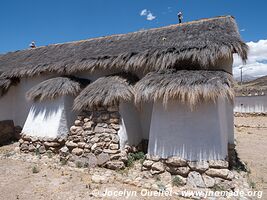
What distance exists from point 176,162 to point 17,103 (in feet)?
23.3

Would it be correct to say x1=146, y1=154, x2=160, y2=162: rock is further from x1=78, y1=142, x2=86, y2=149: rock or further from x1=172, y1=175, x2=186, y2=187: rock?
x1=78, y1=142, x2=86, y2=149: rock

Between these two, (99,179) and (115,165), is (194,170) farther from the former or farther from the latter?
(99,179)

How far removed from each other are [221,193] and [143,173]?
1753 millimetres

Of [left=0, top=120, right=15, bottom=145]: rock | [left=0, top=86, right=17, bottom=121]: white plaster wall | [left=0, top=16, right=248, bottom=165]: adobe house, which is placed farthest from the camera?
[left=0, top=86, right=17, bottom=121]: white plaster wall

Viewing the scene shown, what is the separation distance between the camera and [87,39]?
32.5 ft

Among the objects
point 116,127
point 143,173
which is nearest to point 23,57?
point 116,127

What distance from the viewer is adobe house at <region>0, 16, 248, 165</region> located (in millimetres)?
5023

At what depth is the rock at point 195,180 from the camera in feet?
15.7

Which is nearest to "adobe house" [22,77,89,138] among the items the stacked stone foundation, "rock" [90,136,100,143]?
the stacked stone foundation

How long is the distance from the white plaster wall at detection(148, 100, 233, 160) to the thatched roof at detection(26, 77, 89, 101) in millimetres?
2893

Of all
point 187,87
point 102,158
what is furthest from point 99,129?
point 187,87

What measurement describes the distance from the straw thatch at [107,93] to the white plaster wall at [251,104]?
15.9 metres

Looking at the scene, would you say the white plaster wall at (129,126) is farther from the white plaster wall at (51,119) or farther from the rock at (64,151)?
the white plaster wall at (51,119)

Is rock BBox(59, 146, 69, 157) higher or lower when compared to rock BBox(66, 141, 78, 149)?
lower
